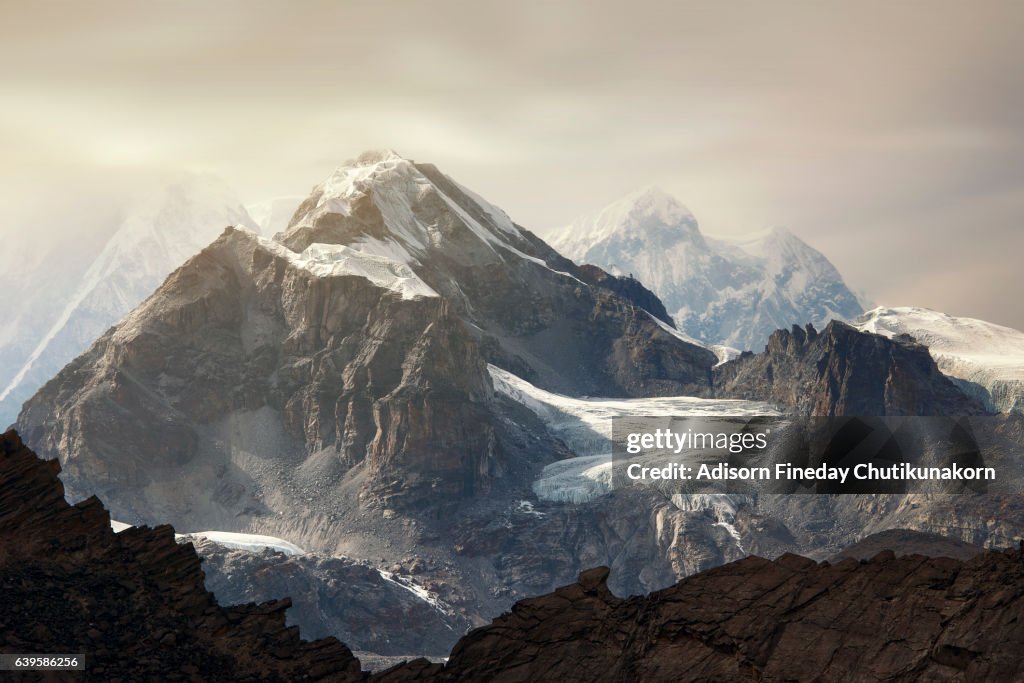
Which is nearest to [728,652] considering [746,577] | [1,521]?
[746,577]

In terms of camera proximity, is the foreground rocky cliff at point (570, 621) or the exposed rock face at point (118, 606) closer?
the foreground rocky cliff at point (570, 621)

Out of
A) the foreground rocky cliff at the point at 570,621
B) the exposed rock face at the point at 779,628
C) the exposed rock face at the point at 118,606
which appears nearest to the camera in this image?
the exposed rock face at the point at 779,628

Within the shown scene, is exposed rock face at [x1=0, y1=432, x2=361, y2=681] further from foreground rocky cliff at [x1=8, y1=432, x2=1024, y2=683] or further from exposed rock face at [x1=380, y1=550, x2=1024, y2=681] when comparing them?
exposed rock face at [x1=380, y1=550, x2=1024, y2=681]

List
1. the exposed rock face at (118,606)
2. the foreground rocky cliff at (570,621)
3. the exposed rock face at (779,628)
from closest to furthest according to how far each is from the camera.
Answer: the exposed rock face at (779,628)
the foreground rocky cliff at (570,621)
the exposed rock face at (118,606)

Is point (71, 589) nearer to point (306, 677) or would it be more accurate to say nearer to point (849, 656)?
point (306, 677)

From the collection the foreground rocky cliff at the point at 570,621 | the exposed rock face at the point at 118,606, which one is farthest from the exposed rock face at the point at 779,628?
the exposed rock face at the point at 118,606

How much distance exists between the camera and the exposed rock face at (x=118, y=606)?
11688 centimetres

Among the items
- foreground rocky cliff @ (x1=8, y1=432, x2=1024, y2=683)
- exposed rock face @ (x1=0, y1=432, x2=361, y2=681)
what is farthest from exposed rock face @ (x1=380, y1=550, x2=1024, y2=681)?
exposed rock face @ (x1=0, y1=432, x2=361, y2=681)

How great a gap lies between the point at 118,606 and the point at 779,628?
5002 centimetres

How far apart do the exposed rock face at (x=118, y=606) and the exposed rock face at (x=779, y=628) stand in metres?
13.8

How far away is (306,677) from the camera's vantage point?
11825 centimetres

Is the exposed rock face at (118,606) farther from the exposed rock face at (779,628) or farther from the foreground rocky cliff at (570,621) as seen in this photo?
the exposed rock face at (779,628)

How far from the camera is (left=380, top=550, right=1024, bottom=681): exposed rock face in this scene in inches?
3696

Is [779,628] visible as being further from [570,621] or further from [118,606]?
[118,606]
